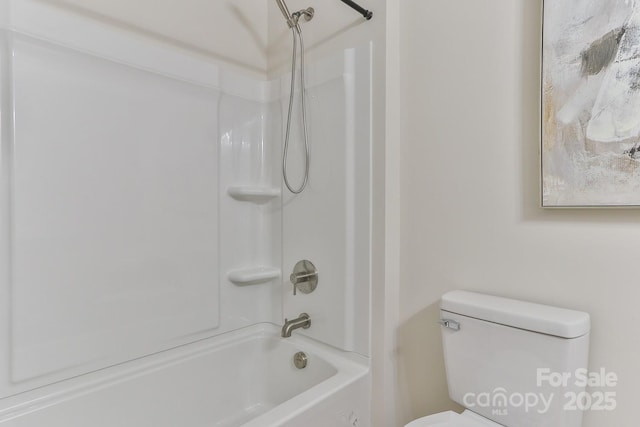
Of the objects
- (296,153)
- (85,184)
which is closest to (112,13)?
(85,184)

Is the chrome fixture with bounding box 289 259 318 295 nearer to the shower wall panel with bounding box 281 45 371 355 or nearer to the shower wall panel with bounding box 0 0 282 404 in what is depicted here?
the shower wall panel with bounding box 281 45 371 355

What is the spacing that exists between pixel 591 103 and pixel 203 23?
61.9 inches

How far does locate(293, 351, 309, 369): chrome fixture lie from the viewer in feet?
5.08

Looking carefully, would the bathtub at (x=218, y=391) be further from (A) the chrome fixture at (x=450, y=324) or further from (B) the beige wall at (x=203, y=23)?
(B) the beige wall at (x=203, y=23)

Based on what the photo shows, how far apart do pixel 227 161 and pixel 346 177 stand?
63cm

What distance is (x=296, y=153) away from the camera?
1.67 meters

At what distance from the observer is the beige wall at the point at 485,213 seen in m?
0.98

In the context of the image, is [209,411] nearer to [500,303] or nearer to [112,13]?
[500,303]

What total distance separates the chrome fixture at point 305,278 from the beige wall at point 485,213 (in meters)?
0.41

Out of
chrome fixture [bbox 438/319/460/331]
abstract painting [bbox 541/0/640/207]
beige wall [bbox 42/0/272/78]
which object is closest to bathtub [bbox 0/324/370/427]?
chrome fixture [bbox 438/319/460/331]

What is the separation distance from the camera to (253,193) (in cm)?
167

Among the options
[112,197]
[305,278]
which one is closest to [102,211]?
[112,197]

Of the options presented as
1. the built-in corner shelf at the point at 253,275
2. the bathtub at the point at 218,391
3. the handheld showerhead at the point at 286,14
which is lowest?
the bathtub at the point at 218,391

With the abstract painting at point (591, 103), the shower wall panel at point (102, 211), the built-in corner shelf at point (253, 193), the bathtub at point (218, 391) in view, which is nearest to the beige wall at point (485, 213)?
the abstract painting at point (591, 103)
